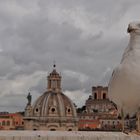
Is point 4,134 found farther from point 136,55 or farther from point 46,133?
point 136,55

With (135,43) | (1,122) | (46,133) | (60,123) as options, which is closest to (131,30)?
(135,43)

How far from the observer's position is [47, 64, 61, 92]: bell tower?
57638 millimetres

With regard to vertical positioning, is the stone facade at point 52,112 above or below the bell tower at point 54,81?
below

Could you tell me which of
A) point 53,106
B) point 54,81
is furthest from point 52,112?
point 54,81

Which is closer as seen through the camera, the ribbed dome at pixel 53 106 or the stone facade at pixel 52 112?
the stone facade at pixel 52 112

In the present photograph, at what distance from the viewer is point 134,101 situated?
6.96 metres

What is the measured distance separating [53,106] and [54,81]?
404 cm

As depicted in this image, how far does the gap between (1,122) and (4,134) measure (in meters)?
67.5

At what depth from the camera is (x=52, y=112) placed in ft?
185

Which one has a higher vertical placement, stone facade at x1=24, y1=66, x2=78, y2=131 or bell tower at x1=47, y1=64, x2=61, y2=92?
bell tower at x1=47, y1=64, x2=61, y2=92

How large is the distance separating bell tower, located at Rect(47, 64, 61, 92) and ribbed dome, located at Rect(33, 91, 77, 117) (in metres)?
0.65

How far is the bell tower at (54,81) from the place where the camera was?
5764 centimetres

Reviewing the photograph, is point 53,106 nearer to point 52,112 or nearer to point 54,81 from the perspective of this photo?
point 52,112

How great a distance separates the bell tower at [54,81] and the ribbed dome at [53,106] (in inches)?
25.4
